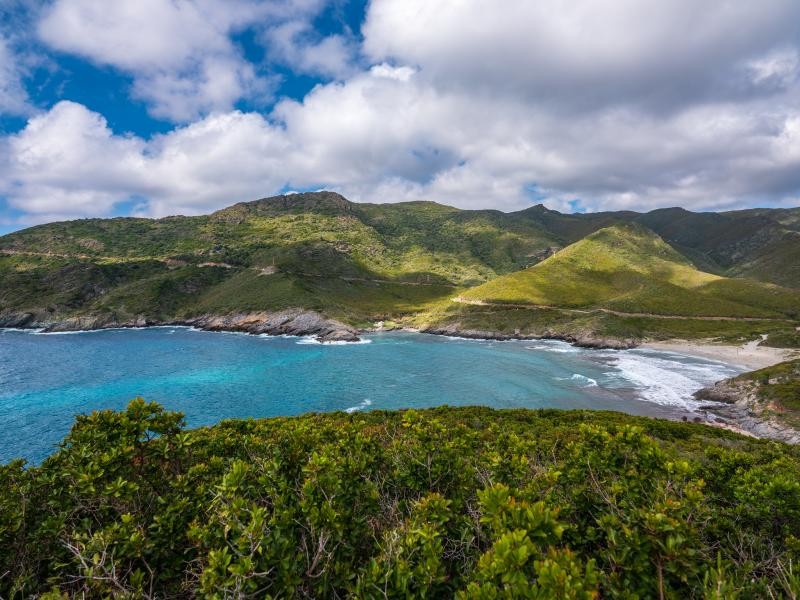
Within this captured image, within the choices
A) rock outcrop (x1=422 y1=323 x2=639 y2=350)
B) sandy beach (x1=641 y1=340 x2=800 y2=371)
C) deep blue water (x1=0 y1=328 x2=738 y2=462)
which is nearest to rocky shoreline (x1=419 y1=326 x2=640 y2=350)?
rock outcrop (x1=422 y1=323 x2=639 y2=350)

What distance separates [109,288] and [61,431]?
148 metres

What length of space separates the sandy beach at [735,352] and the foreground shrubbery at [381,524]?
3993 inches

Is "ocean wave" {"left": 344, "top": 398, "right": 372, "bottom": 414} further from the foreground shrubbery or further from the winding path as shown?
the winding path

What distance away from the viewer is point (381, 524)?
943 cm

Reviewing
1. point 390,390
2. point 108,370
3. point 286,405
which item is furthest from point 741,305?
point 108,370

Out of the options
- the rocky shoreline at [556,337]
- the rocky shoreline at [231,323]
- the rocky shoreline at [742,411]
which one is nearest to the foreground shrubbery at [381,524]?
the rocky shoreline at [742,411]

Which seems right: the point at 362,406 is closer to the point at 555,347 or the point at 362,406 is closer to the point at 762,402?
the point at 762,402

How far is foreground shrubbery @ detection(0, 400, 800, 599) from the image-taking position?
5848mm

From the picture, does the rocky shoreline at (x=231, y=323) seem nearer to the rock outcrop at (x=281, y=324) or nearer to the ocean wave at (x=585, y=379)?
the rock outcrop at (x=281, y=324)

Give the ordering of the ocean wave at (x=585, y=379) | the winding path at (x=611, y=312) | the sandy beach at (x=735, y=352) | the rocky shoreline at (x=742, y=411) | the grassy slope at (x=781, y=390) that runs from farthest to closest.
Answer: the winding path at (x=611, y=312) < the sandy beach at (x=735, y=352) < the ocean wave at (x=585, y=379) < the grassy slope at (x=781, y=390) < the rocky shoreline at (x=742, y=411)

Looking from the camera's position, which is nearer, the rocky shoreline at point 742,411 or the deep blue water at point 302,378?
the rocky shoreline at point 742,411

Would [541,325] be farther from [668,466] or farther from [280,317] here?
[668,466]

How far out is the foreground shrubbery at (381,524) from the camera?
5848mm

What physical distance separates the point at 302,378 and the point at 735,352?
357 ft
